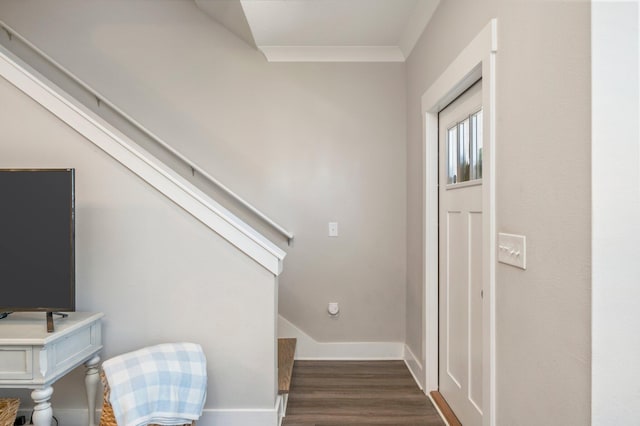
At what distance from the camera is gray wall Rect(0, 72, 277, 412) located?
1.99m

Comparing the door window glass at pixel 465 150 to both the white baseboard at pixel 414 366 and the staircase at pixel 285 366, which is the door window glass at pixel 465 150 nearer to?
the white baseboard at pixel 414 366

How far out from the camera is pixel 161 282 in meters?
2.00

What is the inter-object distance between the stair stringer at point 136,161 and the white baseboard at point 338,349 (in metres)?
1.37

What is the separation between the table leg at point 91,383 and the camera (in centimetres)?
188

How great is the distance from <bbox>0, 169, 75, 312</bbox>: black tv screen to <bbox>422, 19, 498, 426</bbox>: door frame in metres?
1.69

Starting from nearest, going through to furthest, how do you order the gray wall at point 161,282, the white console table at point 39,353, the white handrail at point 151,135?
the white console table at point 39,353
the gray wall at point 161,282
the white handrail at point 151,135

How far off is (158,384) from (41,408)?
1.38 ft

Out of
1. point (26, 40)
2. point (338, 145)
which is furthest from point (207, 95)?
point (26, 40)

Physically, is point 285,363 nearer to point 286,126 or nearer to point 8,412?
point 8,412

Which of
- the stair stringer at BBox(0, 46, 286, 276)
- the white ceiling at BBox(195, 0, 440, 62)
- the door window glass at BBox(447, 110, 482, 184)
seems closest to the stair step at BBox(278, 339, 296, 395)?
the stair stringer at BBox(0, 46, 286, 276)

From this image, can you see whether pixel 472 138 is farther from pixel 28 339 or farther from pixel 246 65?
pixel 28 339

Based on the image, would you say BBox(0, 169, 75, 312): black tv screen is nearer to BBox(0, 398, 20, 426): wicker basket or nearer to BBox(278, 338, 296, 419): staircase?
BBox(0, 398, 20, 426): wicker basket

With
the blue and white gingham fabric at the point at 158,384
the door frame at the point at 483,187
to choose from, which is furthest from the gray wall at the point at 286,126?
the blue and white gingham fabric at the point at 158,384

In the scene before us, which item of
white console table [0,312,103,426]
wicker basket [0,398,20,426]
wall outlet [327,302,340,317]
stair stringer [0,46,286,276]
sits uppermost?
stair stringer [0,46,286,276]
